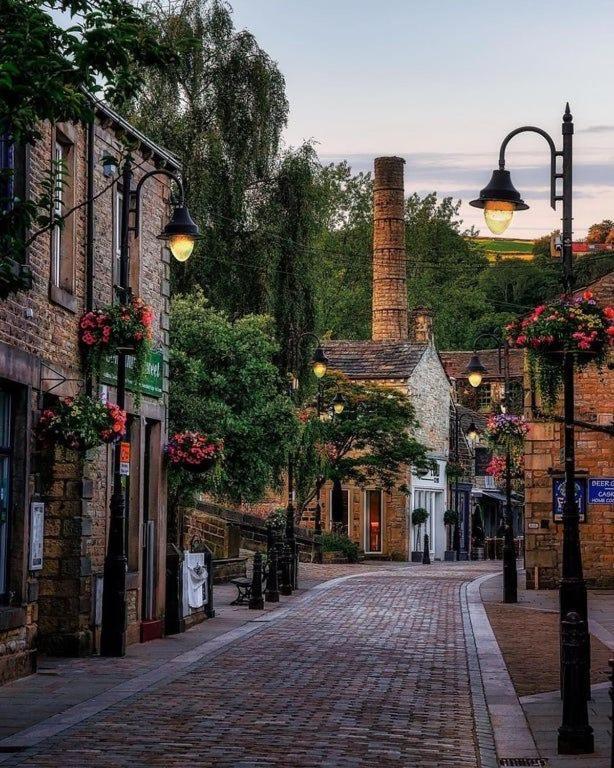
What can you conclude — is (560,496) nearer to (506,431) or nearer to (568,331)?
Result: (506,431)

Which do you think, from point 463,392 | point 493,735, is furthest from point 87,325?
point 463,392

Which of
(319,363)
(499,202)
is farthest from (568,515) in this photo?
(319,363)

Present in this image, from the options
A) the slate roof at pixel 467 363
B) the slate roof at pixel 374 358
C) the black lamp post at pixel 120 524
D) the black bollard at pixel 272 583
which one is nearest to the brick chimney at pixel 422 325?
the slate roof at pixel 374 358

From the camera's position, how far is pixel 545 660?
19578mm

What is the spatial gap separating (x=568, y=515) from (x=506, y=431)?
67.4 ft

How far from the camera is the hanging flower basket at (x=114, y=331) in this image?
19.4 metres

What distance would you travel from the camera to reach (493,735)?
12914 millimetres

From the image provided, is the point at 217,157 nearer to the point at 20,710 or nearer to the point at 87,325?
the point at 87,325

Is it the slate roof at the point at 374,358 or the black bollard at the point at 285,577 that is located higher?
the slate roof at the point at 374,358

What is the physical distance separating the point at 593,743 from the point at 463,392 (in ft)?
237

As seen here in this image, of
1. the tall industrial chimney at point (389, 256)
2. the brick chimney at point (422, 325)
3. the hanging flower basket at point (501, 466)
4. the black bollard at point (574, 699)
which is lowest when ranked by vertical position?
the black bollard at point (574, 699)

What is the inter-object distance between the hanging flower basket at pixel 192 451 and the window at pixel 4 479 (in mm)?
6393

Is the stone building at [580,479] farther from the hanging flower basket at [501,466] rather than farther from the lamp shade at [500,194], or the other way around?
the lamp shade at [500,194]

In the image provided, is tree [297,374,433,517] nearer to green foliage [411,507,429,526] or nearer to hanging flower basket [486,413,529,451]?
green foliage [411,507,429,526]
